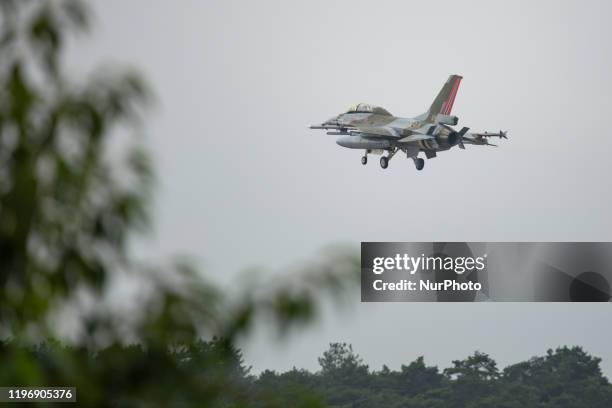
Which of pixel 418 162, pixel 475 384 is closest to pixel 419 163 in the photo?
pixel 418 162

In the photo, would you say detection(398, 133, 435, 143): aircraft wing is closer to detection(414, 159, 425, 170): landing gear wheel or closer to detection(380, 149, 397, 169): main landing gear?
detection(414, 159, 425, 170): landing gear wheel

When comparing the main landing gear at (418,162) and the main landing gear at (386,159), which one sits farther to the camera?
the main landing gear at (386,159)

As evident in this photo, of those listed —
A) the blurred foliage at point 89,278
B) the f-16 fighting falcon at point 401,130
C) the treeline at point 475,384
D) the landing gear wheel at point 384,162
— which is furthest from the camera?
the treeline at point 475,384

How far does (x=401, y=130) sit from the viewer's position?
2820 inches

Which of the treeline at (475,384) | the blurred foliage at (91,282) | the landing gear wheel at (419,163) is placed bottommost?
the blurred foliage at (91,282)

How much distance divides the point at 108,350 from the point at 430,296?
73.0 m

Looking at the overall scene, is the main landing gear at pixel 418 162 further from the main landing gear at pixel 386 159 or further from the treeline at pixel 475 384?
the treeline at pixel 475 384

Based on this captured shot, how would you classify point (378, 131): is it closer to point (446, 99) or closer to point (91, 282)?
point (446, 99)

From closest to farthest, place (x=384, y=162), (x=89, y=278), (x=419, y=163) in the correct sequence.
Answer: (x=89, y=278)
(x=419, y=163)
(x=384, y=162)

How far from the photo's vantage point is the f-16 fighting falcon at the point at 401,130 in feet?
224

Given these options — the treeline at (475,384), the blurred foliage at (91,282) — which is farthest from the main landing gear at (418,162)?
the treeline at (475,384)

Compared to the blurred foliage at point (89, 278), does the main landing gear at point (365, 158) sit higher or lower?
higher

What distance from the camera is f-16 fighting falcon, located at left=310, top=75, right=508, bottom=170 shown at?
6819 cm

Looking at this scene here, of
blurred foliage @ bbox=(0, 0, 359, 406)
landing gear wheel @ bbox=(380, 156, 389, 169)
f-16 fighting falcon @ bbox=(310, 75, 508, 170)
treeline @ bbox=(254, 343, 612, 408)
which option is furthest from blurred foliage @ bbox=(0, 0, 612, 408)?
treeline @ bbox=(254, 343, 612, 408)
